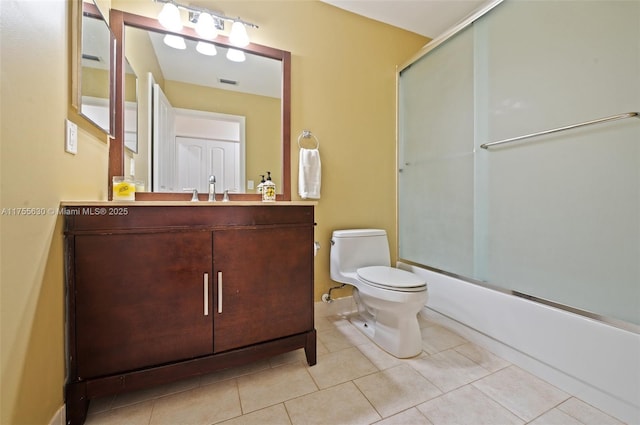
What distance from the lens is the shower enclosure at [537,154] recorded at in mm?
1089

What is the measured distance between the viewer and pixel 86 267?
97 centimetres

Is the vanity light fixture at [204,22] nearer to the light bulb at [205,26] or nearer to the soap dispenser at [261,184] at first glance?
the light bulb at [205,26]

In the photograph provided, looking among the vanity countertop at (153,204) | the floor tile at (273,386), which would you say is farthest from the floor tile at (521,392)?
the vanity countertop at (153,204)

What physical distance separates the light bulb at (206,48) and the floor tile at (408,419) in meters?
2.08

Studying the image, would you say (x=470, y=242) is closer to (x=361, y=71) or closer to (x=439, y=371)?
(x=439, y=371)

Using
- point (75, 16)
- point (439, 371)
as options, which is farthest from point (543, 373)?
point (75, 16)

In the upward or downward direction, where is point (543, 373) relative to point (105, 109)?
downward

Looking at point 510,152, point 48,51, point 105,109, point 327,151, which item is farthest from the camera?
point 327,151

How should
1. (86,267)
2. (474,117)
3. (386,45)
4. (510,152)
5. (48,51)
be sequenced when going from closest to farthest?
1. (48,51)
2. (86,267)
3. (510,152)
4. (474,117)
5. (386,45)

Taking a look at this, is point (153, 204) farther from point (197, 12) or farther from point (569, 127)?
point (569, 127)

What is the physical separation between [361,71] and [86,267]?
2061mm

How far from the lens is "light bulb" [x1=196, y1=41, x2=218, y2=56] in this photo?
1.58m

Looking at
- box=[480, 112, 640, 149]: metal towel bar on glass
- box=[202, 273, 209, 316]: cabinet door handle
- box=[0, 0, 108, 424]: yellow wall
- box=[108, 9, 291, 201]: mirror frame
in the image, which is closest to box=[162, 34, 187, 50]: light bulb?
box=[108, 9, 291, 201]: mirror frame

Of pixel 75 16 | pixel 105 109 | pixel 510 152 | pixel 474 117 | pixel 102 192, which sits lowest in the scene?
pixel 102 192
